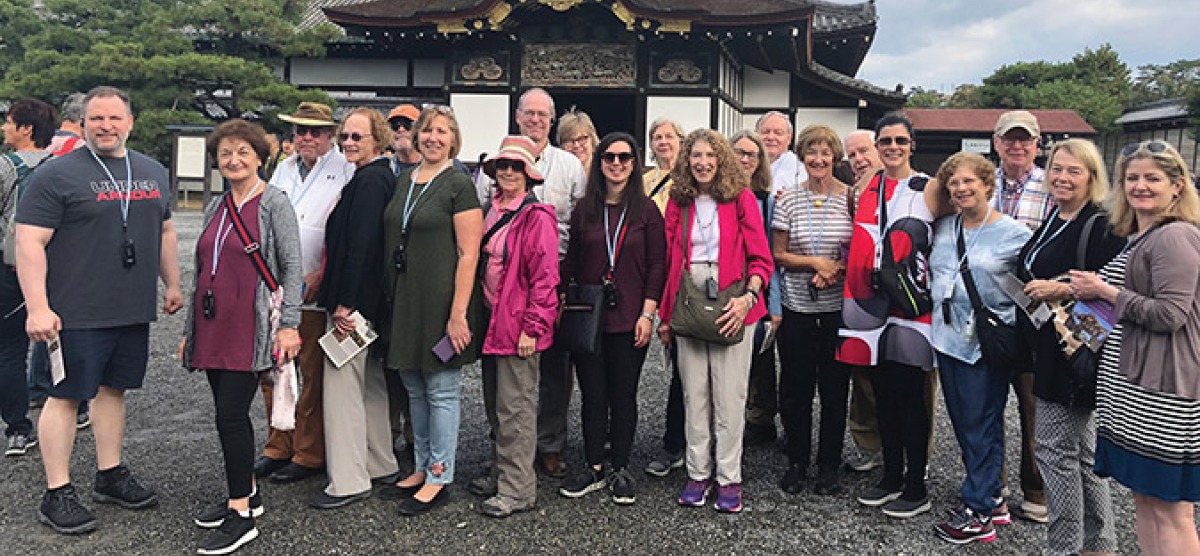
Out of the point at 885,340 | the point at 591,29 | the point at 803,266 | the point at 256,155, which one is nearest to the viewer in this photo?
the point at 256,155

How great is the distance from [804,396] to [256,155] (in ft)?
8.27

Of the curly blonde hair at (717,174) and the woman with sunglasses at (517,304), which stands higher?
the curly blonde hair at (717,174)

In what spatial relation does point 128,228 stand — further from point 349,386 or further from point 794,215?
point 794,215

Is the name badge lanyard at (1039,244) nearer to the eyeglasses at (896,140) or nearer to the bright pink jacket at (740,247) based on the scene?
the eyeglasses at (896,140)

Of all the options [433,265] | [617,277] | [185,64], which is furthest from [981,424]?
[185,64]

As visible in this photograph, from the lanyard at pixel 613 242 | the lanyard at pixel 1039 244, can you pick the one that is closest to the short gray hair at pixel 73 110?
the lanyard at pixel 613 242

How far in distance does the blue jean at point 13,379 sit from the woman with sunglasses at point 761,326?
3599mm

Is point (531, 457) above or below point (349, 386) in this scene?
below

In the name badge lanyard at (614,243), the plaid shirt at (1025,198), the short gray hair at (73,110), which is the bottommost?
the name badge lanyard at (614,243)

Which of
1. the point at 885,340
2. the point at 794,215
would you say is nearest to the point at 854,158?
the point at 794,215

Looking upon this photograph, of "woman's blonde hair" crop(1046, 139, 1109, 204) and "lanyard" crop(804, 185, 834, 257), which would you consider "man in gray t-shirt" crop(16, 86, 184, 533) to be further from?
"woman's blonde hair" crop(1046, 139, 1109, 204)

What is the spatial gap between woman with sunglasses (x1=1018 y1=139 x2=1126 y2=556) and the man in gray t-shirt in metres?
3.37

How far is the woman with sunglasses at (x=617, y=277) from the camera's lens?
319cm

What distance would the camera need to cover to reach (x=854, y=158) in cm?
363
